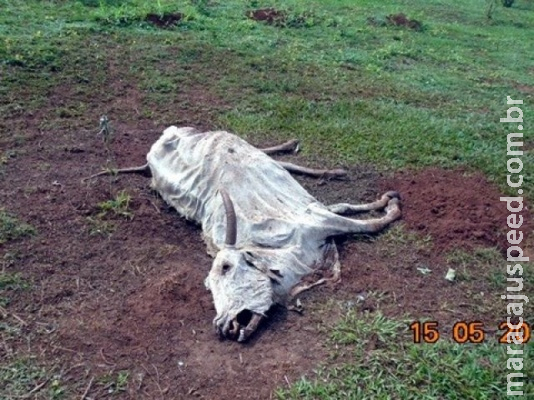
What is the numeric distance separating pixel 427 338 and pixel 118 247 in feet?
7.16

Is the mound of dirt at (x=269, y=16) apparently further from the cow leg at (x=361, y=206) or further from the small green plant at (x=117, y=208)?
the small green plant at (x=117, y=208)

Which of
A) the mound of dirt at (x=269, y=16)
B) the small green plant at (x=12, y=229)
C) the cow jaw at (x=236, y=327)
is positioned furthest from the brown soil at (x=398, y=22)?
the cow jaw at (x=236, y=327)

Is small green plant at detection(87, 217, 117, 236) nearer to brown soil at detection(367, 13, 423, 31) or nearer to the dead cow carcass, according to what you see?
the dead cow carcass

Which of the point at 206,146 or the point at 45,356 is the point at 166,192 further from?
the point at 45,356

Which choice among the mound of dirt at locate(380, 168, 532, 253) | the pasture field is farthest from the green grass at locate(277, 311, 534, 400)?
the mound of dirt at locate(380, 168, 532, 253)

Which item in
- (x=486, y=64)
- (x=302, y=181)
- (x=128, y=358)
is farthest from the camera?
(x=486, y=64)

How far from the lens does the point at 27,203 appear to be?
5227mm

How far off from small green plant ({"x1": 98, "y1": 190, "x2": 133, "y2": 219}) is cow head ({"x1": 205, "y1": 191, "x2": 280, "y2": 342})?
121 centimetres

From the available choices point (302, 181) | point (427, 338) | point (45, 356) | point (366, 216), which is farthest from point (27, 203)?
point (427, 338)

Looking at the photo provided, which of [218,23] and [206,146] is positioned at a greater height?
[206,146]

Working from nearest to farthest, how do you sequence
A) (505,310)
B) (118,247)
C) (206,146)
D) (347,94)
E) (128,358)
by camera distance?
(128,358) → (505,310) → (118,247) → (206,146) → (347,94)

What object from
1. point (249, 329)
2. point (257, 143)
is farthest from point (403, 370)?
point (257, 143)

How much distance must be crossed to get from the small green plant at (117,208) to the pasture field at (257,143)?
2 cm

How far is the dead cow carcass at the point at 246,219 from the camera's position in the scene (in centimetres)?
390
